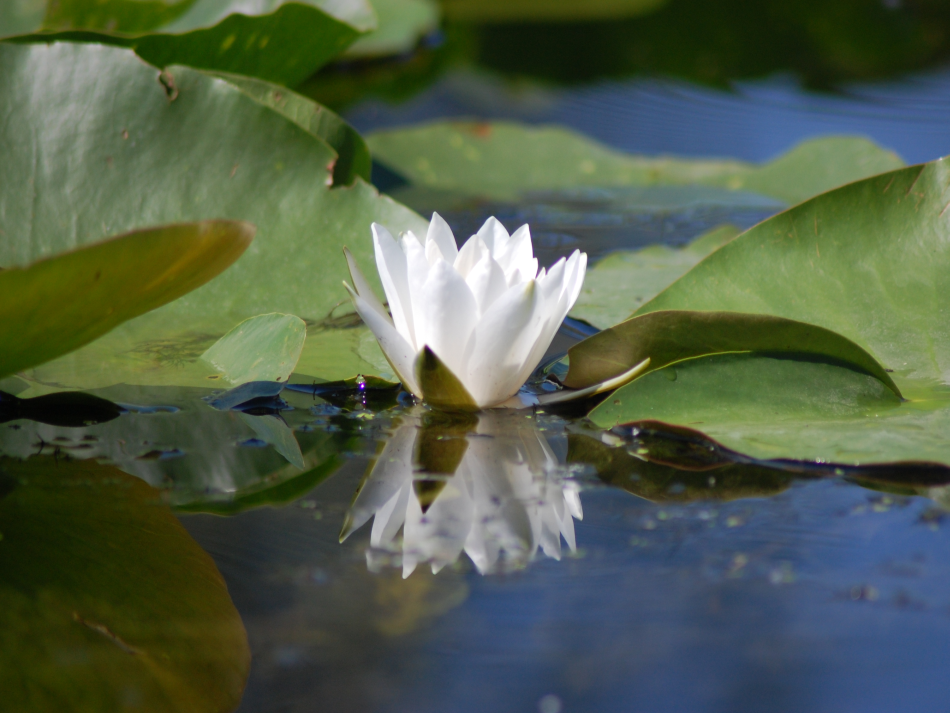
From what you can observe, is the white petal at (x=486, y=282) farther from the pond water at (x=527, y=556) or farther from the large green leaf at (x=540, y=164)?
the large green leaf at (x=540, y=164)

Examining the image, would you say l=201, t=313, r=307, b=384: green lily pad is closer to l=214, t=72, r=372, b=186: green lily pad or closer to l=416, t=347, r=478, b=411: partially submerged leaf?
l=416, t=347, r=478, b=411: partially submerged leaf

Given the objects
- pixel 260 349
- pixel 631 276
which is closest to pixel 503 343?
pixel 260 349

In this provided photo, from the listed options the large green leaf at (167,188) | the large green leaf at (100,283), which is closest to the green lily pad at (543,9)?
the large green leaf at (167,188)

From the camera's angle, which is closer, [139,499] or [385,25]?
[139,499]

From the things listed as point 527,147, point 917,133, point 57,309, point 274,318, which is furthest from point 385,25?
point 57,309

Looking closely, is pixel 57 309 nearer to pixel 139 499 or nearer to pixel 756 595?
pixel 139 499

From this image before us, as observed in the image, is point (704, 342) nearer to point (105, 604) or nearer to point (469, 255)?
point (469, 255)
